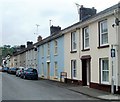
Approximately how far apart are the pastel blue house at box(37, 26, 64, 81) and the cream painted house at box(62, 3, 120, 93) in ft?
8.76

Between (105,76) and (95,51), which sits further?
(95,51)

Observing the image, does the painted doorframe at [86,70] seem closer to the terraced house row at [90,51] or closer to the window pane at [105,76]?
the terraced house row at [90,51]

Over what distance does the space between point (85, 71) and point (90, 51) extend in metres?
2.36

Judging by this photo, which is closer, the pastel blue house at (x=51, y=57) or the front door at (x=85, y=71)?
the front door at (x=85, y=71)

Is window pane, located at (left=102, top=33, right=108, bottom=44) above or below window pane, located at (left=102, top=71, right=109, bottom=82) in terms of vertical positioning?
above

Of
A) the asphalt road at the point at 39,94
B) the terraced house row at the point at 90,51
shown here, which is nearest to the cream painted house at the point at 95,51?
the terraced house row at the point at 90,51

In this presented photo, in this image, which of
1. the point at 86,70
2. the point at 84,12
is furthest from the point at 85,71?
the point at 84,12

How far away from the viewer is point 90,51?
22375 millimetres

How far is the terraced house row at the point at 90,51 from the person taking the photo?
18.5m

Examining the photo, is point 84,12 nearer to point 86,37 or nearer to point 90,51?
point 86,37

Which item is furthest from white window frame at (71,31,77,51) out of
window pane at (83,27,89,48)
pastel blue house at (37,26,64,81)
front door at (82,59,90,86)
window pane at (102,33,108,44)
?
window pane at (102,33,108,44)

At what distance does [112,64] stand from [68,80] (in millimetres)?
10051

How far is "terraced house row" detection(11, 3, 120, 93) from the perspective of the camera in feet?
60.7

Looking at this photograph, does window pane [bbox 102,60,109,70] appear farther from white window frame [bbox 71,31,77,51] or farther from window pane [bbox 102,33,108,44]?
white window frame [bbox 71,31,77,51]
